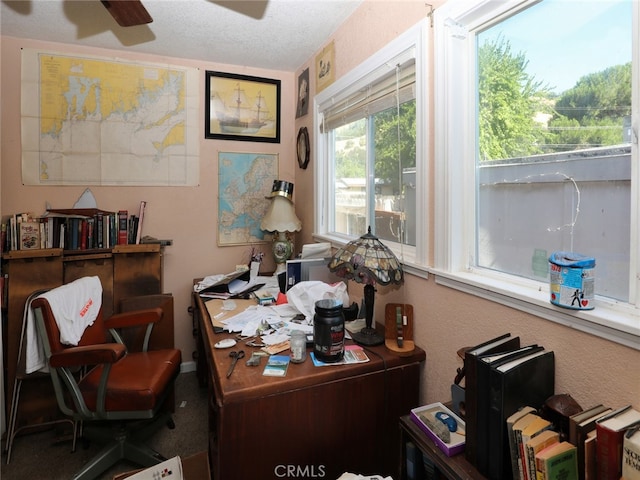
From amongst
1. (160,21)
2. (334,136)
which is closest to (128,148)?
(160,21)

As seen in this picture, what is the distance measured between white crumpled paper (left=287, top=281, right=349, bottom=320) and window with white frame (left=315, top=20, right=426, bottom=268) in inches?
15.1

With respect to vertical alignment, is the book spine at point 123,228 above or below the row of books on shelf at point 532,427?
above

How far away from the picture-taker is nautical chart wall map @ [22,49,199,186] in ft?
7.75

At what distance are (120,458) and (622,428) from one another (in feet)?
6.91

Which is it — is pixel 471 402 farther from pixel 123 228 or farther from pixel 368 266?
pixel 123 228

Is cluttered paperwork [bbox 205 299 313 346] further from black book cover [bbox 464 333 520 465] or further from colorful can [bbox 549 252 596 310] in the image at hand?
colorful can [bbox 549 252 596 310]

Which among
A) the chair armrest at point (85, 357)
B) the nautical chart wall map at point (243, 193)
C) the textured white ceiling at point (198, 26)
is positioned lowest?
the chair armrest at point (85, 357)

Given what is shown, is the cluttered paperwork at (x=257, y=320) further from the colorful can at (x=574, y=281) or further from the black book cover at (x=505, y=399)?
the colorful can at (x=574, y=281)

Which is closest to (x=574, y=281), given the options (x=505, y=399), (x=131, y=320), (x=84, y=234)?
(x=505, y=399)

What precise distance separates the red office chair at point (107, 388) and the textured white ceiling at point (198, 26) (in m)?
1.71

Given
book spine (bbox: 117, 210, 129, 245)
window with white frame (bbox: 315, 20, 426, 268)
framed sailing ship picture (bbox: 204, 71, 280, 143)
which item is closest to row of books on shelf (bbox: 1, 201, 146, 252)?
book spine (bbox: 117, 210, 129, 245)

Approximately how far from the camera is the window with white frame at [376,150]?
5.08 ft

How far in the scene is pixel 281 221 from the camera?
266 cm

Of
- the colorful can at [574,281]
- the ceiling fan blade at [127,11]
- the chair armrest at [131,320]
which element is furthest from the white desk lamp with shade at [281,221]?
the colorful can at [574,281]
